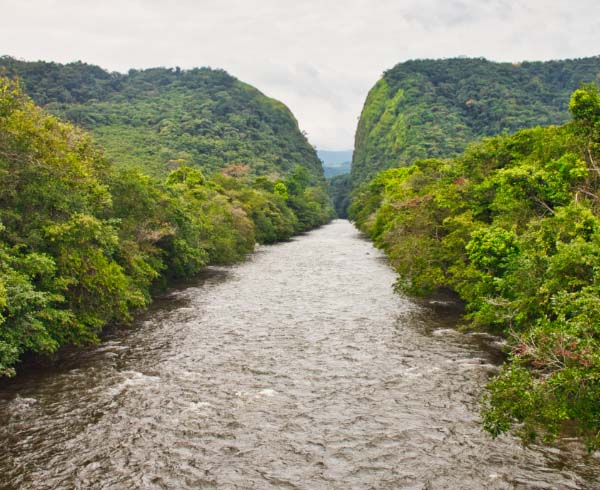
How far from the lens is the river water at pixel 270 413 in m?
13.2

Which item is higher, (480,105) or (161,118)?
(480,105)

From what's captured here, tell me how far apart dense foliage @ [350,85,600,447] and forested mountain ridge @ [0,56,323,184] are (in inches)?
2718

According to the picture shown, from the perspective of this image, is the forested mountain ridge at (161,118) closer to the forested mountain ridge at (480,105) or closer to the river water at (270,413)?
the forested mountain ridge at (480,105)

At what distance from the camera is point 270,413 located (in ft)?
55.5

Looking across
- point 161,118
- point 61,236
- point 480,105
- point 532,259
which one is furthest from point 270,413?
A: point 480,105

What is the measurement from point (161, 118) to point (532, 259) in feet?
470

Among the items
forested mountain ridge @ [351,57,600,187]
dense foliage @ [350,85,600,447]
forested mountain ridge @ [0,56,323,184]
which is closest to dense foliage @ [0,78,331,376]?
dense foliage @ [350,85,600,447]

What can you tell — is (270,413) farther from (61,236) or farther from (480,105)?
(480,105)

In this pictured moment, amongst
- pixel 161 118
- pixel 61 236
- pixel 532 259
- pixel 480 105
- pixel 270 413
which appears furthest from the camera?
pixel 480 105

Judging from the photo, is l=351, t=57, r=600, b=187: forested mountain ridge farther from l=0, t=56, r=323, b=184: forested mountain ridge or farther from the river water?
the river water

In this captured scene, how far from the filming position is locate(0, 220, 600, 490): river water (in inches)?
519

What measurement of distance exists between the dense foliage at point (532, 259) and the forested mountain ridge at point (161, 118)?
69049 mm

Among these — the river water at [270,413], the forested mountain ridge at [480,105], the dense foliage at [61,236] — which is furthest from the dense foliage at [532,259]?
the forested mountain ridge at [480,105]

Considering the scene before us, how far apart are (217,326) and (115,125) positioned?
120135mm
